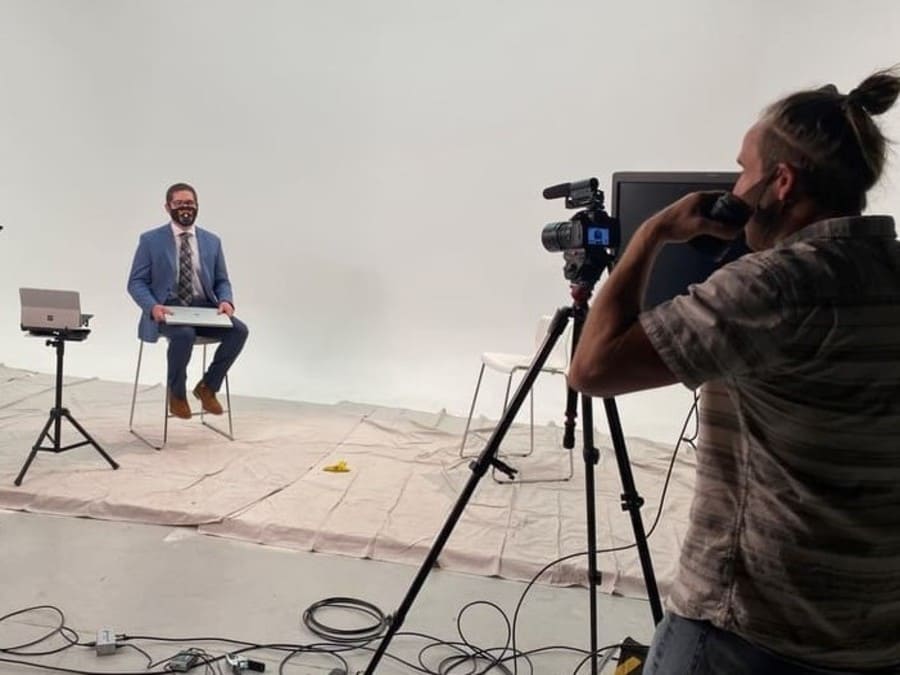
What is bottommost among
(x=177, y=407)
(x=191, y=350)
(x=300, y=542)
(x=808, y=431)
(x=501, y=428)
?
(x=300, y=542)

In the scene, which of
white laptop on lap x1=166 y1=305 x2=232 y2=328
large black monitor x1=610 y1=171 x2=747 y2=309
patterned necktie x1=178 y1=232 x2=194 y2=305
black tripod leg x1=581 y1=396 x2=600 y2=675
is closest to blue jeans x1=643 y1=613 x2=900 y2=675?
black tripod leg x1=581 y1=396 x2=600 y2=675

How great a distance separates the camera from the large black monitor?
1.47m

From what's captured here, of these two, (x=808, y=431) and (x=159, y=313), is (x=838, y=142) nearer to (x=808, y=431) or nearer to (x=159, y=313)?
(x=808, y=431)

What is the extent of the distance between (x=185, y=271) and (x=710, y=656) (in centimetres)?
325

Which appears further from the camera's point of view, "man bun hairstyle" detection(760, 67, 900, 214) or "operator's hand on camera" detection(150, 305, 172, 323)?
"operator's hand on camera" detection(150, 305, 172, 323)

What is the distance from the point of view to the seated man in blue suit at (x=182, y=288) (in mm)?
3256

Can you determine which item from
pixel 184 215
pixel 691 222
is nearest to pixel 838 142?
pixel 691 222

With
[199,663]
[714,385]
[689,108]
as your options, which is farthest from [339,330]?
[714,385]

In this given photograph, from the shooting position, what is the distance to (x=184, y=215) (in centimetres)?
345

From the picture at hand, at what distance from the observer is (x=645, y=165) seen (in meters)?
3.91

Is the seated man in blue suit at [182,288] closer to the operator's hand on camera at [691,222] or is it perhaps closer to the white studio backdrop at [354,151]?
the white studio backdrop at [354,151]

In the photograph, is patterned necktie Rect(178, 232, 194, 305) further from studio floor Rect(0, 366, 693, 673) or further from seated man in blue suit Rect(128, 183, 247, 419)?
studio floor Rect(0, 366, 693, 673)

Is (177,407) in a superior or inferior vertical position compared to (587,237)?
inferior

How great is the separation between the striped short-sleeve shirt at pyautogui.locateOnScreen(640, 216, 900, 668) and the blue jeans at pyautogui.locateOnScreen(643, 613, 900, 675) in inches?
0.6
